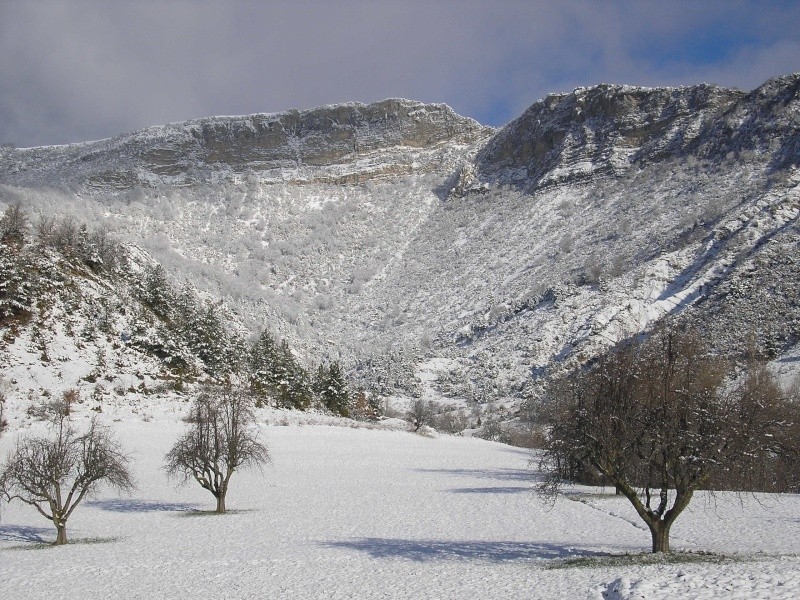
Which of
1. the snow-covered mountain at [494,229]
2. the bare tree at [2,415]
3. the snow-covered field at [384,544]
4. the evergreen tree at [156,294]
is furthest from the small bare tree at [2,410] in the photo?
the snow-covered mountain at [494,229]

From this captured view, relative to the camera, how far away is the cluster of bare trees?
17859 mm

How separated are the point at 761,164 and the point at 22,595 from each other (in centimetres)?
10236

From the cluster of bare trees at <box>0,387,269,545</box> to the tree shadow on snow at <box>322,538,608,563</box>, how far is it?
6.99m

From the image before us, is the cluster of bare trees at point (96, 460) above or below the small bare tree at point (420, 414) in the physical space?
below

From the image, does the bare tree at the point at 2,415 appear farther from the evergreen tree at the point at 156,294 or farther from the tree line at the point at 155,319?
the evergreen tree at the point at 156,294

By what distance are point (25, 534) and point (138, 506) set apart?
5.07m

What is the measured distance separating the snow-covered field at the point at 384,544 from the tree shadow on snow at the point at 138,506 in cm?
8

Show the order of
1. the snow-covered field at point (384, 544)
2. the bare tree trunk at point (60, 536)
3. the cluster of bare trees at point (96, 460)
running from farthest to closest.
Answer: the bare tree trunk at point (60, 536), the cluster of bare trees at point (96, 460), the snow-covered field at point (384, 544)

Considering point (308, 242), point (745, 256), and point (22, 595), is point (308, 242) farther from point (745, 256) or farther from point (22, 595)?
point (22, 595)

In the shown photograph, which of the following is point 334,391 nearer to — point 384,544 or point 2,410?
point 2,410

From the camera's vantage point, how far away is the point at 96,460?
1853 centimetres

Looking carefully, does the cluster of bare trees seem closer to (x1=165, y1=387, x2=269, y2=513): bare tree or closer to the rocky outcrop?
(x1=165, y1=387, x2=269, y2=513): bare tree

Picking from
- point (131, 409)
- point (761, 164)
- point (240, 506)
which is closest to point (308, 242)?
point (761, 164)

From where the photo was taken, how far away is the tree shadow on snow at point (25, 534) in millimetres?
18891
